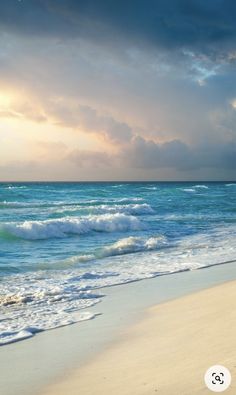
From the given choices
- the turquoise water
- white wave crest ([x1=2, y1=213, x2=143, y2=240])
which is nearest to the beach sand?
the turquoise water

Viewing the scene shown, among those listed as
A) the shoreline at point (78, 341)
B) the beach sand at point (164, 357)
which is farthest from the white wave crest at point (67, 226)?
the beach sand at point (164, 357)

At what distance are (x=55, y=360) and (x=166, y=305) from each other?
9.91 feet

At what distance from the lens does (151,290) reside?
374 inches

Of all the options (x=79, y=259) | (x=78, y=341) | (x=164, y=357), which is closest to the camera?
(x=164, y=357)

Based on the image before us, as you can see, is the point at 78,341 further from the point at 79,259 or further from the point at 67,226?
the point at 67,226

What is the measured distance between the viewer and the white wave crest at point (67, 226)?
Answer: 2147 centimetres

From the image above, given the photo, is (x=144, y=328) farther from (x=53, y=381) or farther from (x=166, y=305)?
(x=53, y=381)

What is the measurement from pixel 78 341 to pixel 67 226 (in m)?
17.3

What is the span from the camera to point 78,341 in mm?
6199

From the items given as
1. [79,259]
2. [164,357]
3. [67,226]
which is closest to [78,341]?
[164,357]

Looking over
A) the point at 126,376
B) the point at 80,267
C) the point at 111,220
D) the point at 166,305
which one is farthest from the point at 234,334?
the point at 111,220

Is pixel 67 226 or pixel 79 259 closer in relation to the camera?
pixel 79 259

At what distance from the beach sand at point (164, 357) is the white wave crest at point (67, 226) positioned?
48.9ft

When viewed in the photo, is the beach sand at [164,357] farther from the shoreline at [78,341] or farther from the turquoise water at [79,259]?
the turquoise water at [79,259]
